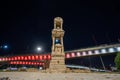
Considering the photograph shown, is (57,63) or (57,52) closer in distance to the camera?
(57,63)

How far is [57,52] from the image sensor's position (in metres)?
40.6

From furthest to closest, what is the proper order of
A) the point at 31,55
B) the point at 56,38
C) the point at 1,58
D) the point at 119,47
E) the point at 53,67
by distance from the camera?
the point at 1,58
the point at 31,55
the point at 119,47
the point at 56,38
the point at 53,67

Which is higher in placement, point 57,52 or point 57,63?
point 57,52

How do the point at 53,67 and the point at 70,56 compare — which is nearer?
the point at 53,67

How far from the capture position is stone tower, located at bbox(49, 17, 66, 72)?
39.0 m

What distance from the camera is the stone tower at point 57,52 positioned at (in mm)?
39000

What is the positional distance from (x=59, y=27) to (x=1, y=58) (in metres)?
44.5

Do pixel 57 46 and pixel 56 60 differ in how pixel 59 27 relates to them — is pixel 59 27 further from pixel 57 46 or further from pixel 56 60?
pixel 56 60

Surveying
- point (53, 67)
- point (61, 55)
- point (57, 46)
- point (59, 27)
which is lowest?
point (53, 67)

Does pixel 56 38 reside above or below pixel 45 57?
above

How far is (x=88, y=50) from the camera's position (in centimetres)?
6259

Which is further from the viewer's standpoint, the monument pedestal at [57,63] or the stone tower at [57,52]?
the stone tower at [57,52]

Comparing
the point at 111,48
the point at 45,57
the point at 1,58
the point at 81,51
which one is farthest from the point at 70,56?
the point at 1,58

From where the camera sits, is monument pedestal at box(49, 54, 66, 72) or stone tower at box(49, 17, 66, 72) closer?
monument pedestal at box(49, 54, 66, 72)
